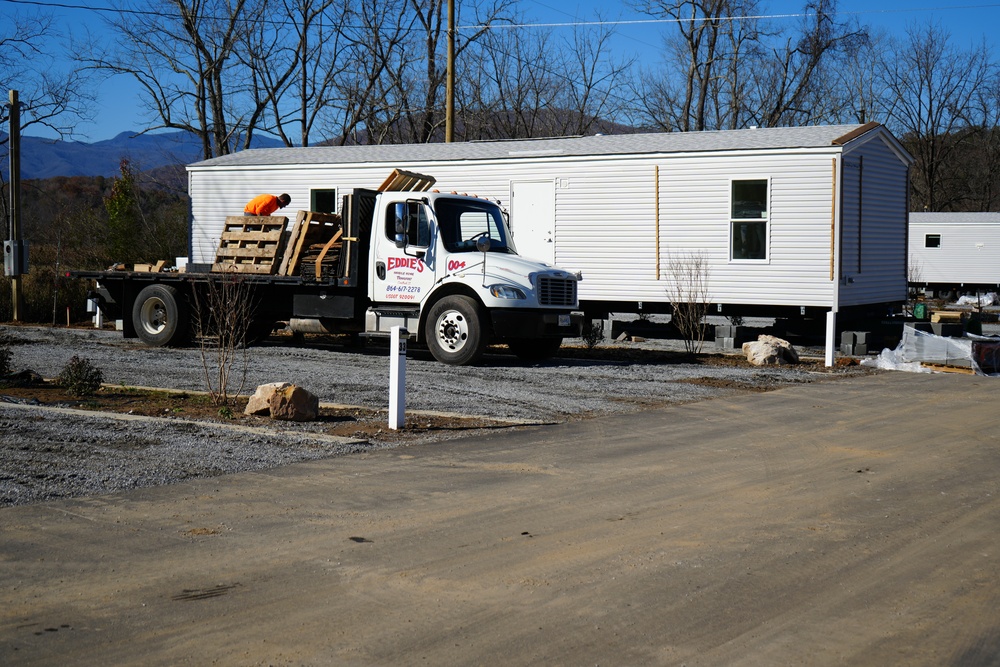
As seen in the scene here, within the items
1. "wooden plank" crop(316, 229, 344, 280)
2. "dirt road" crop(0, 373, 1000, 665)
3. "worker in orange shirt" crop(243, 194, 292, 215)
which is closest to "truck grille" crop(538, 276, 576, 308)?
"wooden plank" crop(316, 229, 344, 280)

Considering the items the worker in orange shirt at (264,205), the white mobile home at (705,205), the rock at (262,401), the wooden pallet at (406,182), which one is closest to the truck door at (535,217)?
the white mobile home at (705,205)

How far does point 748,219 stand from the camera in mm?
18891

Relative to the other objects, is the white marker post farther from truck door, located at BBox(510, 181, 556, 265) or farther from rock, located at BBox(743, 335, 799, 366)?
truck door, located at BBox(510, 181, 556, 265)

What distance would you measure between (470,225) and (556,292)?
1.59 meters

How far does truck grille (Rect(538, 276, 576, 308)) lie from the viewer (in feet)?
49.0

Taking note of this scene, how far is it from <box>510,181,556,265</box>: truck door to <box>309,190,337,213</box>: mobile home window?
12.0ft

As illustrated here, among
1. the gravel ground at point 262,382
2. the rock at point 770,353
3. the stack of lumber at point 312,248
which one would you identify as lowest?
the gravel ground at point 262,382

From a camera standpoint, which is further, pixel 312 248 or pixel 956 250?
pixel 956 250

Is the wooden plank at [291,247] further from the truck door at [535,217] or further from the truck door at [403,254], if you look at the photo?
the truck door at [535,217]

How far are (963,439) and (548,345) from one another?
7.03 meters

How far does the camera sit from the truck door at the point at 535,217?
20.4 m

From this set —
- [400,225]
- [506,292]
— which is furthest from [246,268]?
[506,292]

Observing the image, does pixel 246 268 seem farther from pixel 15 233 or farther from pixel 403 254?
pixel 15 233

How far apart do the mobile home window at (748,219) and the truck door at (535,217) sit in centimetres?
329
